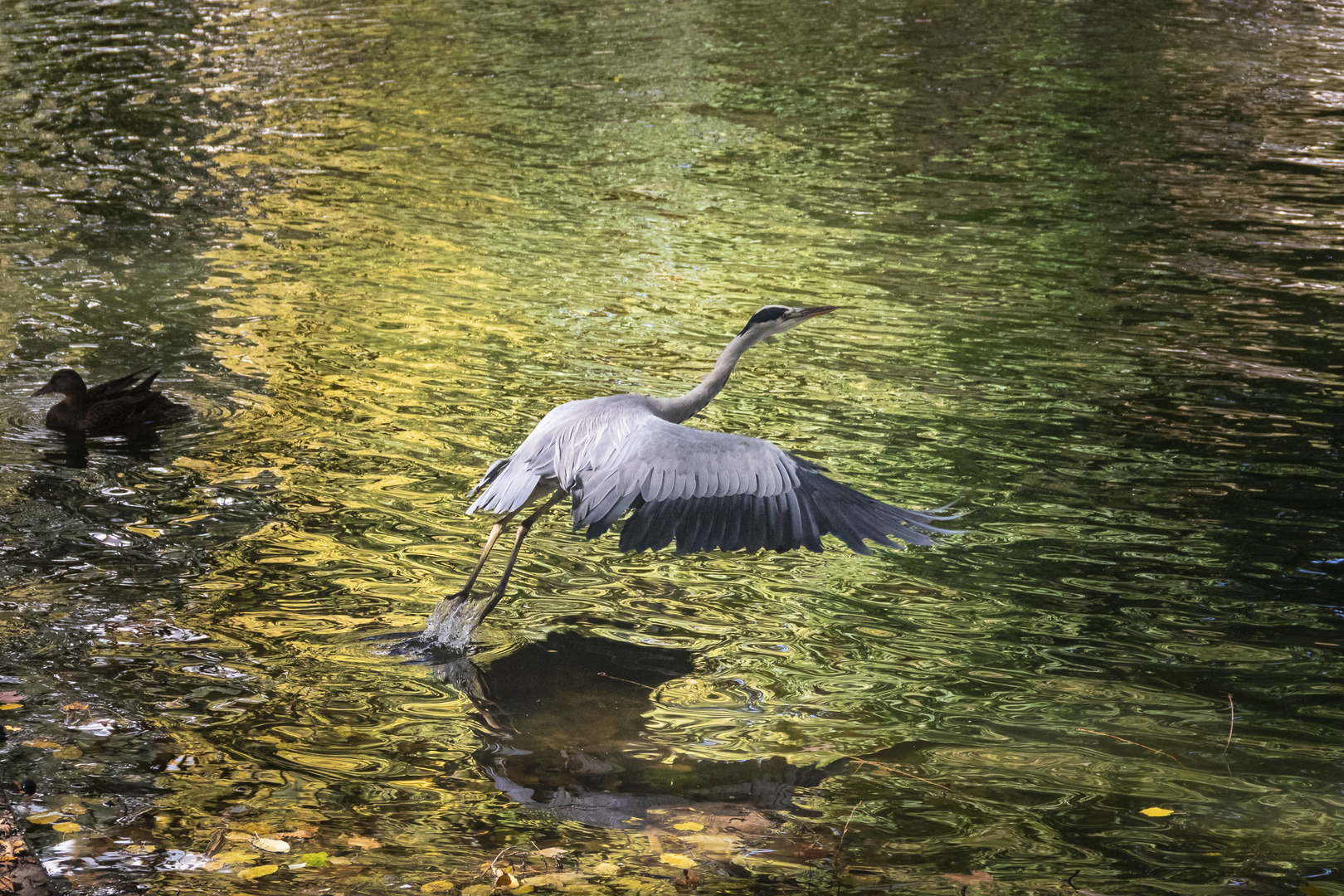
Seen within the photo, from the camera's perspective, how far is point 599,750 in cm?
573

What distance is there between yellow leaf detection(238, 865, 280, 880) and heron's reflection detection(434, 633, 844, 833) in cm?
104

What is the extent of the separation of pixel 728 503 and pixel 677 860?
5.95 feet

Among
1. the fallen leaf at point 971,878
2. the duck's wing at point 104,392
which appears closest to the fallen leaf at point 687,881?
the fallen leaf at point 971,878

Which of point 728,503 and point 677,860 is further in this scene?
point 728,503

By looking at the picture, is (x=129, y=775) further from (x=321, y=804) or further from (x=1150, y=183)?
(x=1150, y=183)

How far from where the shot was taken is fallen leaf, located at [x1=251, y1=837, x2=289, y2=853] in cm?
474

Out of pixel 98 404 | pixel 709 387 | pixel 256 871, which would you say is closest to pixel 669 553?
pixel 709 387

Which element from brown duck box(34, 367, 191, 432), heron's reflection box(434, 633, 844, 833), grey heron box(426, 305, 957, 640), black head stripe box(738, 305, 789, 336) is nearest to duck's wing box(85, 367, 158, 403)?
brown duck box(34, 367, 191, 432)

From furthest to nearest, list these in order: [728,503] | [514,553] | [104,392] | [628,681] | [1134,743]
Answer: [104,392]
[514,553]
[628,681]
[728,503]
[1134,743]

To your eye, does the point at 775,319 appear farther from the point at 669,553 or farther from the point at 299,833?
the point at 299,833

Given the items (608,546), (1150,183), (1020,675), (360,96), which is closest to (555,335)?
(608,546)

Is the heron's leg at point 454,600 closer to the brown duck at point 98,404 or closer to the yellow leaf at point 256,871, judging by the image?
the yellow leaf at point 256,871

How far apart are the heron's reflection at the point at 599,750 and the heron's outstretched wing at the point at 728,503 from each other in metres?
0.69

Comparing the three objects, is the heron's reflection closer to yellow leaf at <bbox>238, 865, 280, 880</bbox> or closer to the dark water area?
the dark water area
